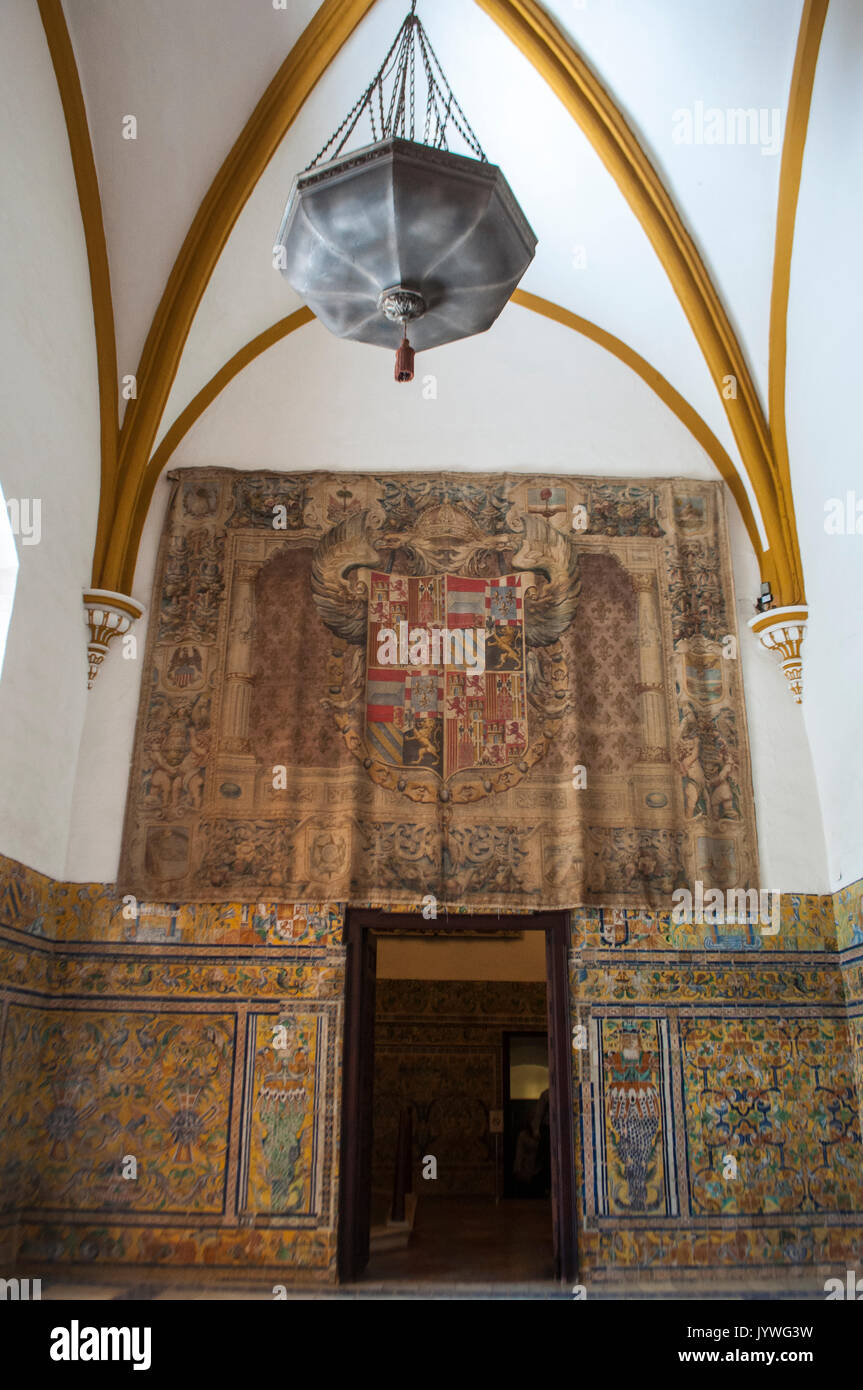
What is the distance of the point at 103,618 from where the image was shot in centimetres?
711

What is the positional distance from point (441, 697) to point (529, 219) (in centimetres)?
316

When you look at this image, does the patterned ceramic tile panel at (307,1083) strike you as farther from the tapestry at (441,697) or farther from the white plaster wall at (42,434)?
the white plaster wall at (42,434)

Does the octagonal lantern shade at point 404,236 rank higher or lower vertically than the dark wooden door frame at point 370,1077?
higher

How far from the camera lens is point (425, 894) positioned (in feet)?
22.4

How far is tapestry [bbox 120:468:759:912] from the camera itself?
22.6 ft

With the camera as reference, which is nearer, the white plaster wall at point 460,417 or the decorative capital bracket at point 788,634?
the decorative capital bracket at point 788,634

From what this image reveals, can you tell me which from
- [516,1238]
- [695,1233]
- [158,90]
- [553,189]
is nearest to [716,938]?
[695,1233]

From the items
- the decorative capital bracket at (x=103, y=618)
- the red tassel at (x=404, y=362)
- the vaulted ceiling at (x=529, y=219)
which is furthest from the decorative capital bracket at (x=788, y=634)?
the decorative capital bracket at (x=103, y=618)

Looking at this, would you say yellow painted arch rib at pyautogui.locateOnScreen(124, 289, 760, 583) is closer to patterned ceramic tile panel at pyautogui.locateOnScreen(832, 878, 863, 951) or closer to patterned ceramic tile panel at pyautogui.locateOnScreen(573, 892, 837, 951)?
patterned ceramic tile panel at pyautogui.locateOnScreen(832, 878, 863, 951)

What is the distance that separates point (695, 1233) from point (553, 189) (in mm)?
6192

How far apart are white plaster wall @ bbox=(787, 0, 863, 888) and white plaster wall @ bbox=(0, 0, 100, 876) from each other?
13.7ft

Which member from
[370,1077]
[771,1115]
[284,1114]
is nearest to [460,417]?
[370,1077]

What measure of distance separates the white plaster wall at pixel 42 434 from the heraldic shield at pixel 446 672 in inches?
73.9

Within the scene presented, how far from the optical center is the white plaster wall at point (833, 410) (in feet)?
19.9
